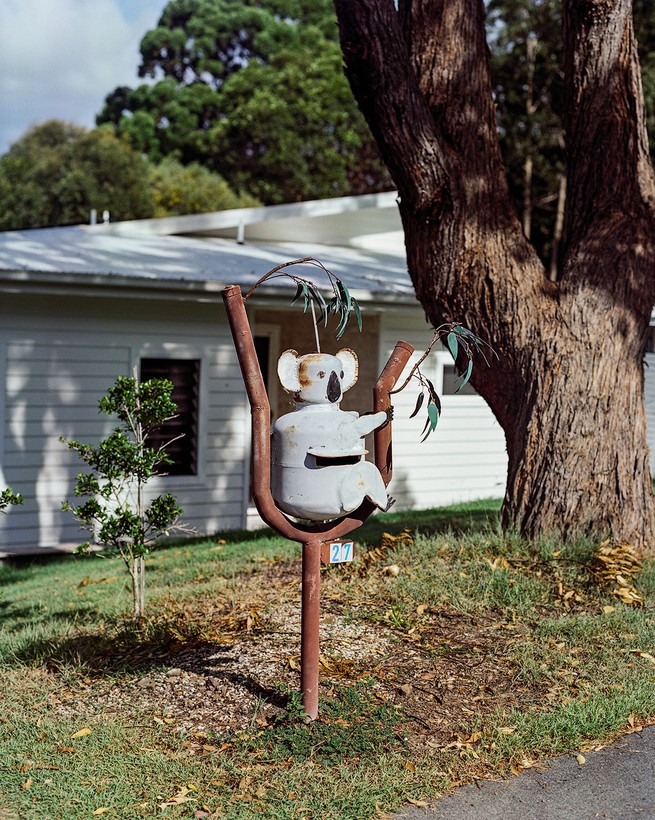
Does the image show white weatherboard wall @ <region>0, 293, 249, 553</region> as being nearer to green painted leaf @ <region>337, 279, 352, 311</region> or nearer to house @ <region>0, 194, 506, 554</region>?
house @ <region>0, 194, 506, 554</region>

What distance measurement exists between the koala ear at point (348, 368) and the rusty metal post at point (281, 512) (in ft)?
0.92

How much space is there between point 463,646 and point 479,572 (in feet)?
3.49

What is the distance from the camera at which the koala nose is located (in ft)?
14.3

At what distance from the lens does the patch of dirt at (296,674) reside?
4.69 metres

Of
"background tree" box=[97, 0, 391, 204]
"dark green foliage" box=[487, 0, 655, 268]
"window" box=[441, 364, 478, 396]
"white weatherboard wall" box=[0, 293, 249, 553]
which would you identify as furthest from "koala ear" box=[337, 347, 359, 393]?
"background tree" box=[97, 0, 391, 204]

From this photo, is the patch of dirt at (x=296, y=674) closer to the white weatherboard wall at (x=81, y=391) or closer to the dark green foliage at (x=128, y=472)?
the dark green foliage at (x=128, y=472)

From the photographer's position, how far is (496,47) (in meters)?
31.0

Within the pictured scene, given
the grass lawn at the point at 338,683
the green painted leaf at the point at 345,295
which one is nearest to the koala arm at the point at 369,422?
the green painted leaf at the point at 345,295

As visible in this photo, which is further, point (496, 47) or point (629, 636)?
point (496, 47)

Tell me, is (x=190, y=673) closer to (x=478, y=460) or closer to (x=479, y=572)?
(x=479, y=572)

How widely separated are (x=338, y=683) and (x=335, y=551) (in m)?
0.90

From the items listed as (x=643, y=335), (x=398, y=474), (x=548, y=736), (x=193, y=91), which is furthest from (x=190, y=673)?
(x=193, y=91)

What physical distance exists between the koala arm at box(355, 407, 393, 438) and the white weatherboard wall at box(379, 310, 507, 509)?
7697 millimetres

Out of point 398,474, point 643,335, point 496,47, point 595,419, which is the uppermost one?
point 496,47
